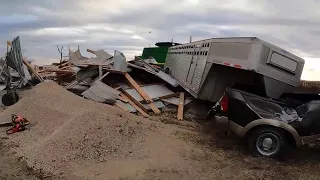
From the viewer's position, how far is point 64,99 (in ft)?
33.5

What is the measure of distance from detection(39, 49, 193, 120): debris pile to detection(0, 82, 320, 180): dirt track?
293cm

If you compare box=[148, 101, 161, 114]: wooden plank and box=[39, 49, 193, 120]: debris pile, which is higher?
box=[39, 49, 193, 120]: debris pile

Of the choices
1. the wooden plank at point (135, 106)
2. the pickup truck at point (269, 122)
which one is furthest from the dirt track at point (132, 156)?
the wooden plank at point (135, 106)

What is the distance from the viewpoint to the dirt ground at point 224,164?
596 cm

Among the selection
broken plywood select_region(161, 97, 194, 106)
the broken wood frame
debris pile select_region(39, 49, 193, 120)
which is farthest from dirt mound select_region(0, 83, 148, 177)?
broken plywood select_region(161, 97, 194, 106)

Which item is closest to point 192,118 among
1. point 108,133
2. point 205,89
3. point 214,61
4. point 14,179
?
point 205,89

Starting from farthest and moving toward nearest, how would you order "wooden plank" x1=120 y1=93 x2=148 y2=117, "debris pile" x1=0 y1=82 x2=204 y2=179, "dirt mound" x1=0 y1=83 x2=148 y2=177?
"wooden plank" x1=120 y1=93 x2=148 y2=117
"dirt mound" x1=0 y1=83 x2=148 y2=177
"debris pile" x1=0 y1=82 x2=204 y2=179

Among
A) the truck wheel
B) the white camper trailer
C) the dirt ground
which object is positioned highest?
the white camper trailer

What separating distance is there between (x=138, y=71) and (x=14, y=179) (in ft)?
29.1

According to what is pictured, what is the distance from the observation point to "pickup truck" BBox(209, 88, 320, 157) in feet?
22.1

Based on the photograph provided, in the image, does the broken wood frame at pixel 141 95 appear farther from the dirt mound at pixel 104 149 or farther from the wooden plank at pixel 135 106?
the dirt mound at pixel 104 149

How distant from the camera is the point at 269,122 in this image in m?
6.78

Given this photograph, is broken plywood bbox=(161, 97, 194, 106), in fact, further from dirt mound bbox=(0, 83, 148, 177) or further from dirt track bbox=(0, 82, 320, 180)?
dirt track bbox=(0, 82, 320, 180)

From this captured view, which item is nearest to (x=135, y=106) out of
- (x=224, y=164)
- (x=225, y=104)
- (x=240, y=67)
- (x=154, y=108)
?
(x=154, y=108)
